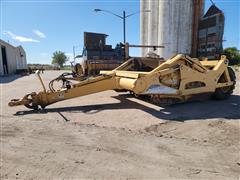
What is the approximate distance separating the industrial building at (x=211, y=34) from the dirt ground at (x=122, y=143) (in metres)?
21.9

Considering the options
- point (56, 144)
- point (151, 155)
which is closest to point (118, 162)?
point (151, 155)

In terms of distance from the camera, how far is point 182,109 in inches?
216

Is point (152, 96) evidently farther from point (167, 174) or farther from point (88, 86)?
point (167, 174)

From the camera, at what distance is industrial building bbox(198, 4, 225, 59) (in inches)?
996

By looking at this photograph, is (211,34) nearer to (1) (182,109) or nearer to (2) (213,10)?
(2) (213,10)

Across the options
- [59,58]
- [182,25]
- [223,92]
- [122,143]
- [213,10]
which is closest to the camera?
[122,143]

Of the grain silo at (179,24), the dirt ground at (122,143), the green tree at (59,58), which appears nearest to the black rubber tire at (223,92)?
the dirt ground at (122,143)

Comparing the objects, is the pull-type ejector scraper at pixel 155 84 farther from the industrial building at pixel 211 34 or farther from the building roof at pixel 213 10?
the building roof at pixel 213 10

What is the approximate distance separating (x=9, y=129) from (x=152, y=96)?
338 centimetres

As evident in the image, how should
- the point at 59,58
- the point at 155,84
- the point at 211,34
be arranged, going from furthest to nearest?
the point at 59,58, the point at 211,34, the point at 155,84

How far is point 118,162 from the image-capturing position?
9.21 ft

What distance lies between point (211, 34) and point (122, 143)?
2651 cm

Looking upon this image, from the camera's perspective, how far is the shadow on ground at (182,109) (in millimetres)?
4891

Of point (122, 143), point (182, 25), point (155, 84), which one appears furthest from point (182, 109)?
point (182, 25)
